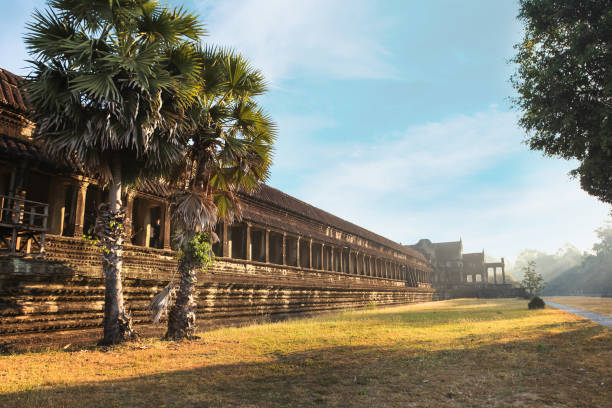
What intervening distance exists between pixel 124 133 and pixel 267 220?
11048mm

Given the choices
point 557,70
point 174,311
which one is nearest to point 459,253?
point 557,70

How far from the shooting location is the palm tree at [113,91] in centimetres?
935

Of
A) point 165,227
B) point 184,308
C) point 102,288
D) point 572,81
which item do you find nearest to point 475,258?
point 572,81

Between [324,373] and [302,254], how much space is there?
63.6 feet

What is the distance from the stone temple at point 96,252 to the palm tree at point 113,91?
1167 millimetres

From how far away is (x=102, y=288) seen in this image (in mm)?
11453

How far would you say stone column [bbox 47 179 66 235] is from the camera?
11234 millimetres

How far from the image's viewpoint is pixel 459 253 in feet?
214

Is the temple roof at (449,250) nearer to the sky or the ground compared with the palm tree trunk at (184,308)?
nearer to the sky

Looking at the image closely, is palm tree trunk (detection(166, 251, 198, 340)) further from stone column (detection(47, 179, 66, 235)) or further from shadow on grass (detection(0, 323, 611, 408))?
stone column (detection(47, 179, 66, 235))

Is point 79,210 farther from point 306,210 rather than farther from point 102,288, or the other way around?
point 306,210

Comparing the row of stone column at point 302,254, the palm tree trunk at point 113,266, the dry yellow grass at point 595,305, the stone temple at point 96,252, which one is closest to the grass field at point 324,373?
the palm tree trunk at point 113,266

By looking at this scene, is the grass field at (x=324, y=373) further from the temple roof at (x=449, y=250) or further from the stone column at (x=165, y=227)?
the temple roof at (x=449, y=250)

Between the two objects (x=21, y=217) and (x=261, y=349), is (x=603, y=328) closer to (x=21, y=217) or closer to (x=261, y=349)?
(x=261, y=349)
